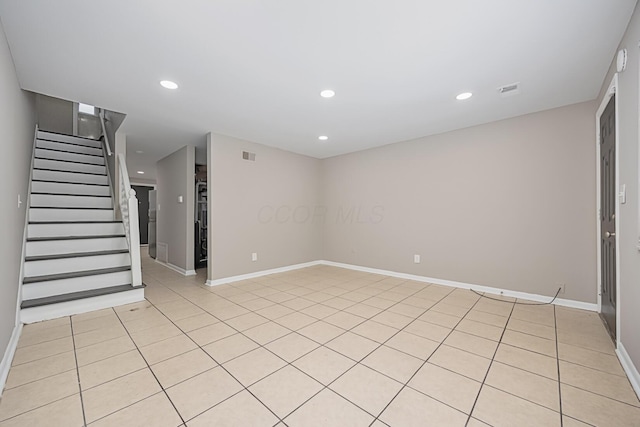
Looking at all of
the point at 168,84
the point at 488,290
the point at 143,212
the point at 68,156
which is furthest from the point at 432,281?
the point at 143,212

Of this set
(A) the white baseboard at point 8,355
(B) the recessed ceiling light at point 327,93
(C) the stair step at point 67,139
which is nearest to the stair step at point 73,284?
(A) the white baseboard at point 8,355

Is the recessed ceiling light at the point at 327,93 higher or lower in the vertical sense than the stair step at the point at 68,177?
higher

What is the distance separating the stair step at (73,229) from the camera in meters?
3.45

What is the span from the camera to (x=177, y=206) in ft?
16.7

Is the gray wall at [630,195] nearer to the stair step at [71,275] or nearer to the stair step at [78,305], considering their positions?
the stair step at [78,305]

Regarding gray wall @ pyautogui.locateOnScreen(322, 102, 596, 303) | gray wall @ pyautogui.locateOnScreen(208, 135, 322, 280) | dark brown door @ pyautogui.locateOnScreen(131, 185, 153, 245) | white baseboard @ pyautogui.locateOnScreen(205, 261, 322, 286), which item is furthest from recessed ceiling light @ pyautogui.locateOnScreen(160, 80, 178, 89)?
dark brown door @ pyautogui.locateOnScreen(131, 185, 153, 245)

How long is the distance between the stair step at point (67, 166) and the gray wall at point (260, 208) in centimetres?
253

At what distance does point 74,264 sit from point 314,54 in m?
3.78

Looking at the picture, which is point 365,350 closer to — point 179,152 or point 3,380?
point 3,380

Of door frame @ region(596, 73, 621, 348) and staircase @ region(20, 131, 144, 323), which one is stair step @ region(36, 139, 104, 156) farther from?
door frame @ region(596, 73, 621, 348)

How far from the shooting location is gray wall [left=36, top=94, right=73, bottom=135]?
18.0ft

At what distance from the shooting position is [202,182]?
5465 millimetres

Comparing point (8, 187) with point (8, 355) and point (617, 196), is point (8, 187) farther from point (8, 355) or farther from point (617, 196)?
point (617, 196)

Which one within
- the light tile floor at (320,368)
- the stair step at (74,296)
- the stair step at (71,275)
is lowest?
the light tile floor at (320,368)
